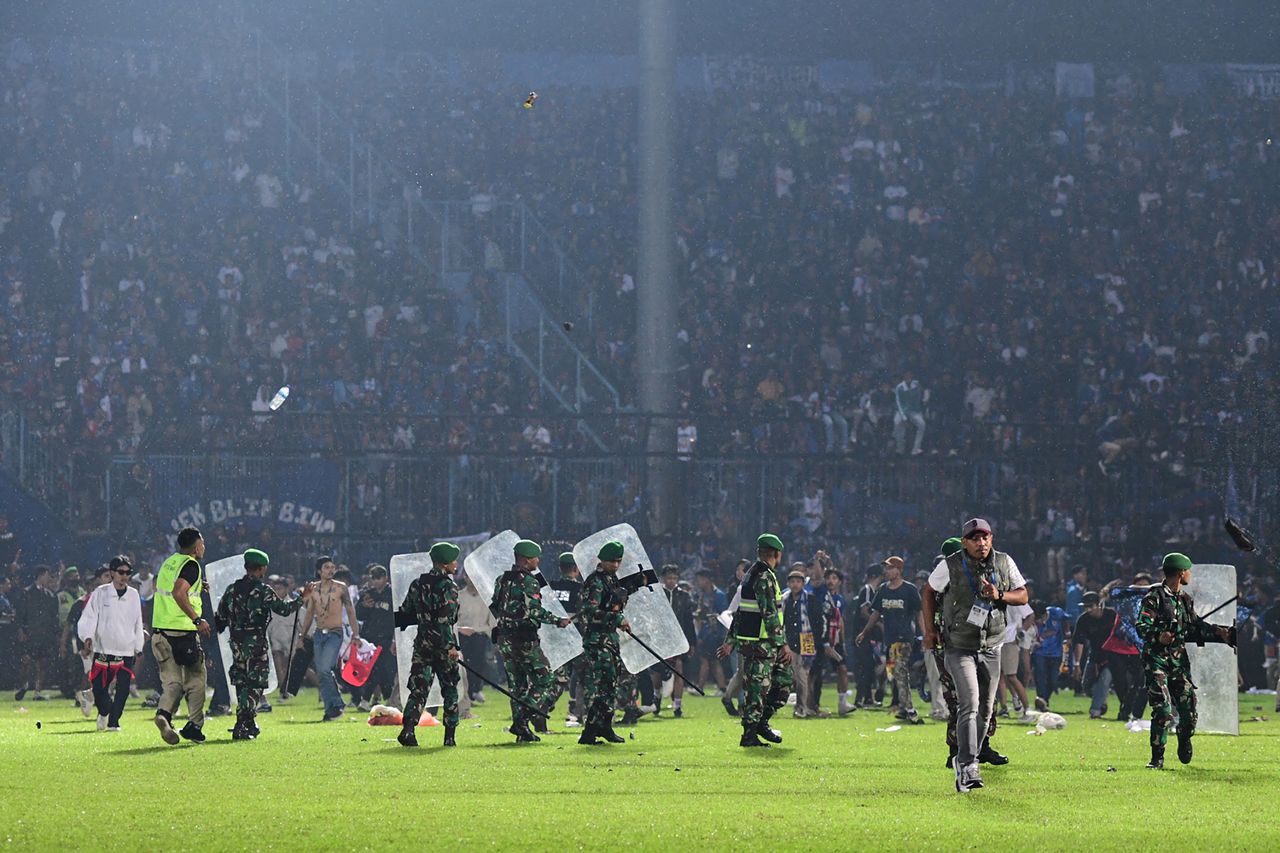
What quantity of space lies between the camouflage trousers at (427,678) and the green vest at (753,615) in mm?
2506

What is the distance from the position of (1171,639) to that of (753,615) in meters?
3.85

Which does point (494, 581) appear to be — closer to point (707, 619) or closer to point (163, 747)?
point (163, 747)

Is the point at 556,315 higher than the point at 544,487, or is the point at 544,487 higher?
the point at 556,315

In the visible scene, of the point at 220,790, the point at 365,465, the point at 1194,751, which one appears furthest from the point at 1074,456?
the point at 220,790

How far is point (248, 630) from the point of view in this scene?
17.8 m

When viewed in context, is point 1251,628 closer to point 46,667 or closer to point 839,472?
point 839,472

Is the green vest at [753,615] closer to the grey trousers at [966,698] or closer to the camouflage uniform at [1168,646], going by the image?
the camouflage uniform at [1168,646]

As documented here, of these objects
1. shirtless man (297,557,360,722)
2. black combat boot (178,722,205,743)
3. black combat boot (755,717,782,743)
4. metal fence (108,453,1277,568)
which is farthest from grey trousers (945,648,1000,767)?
metal fence (108,453,1277,568)

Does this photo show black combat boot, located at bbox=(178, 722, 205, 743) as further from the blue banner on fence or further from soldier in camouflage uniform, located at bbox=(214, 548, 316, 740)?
the blue banner on fence

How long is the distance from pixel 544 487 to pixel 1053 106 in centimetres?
1596

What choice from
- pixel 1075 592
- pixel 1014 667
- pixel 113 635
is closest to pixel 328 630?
pixel 113 635

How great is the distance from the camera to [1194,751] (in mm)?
16844

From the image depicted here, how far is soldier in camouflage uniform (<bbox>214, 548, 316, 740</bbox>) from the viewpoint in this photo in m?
17.7

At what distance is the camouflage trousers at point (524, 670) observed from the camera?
18031 millimetres
